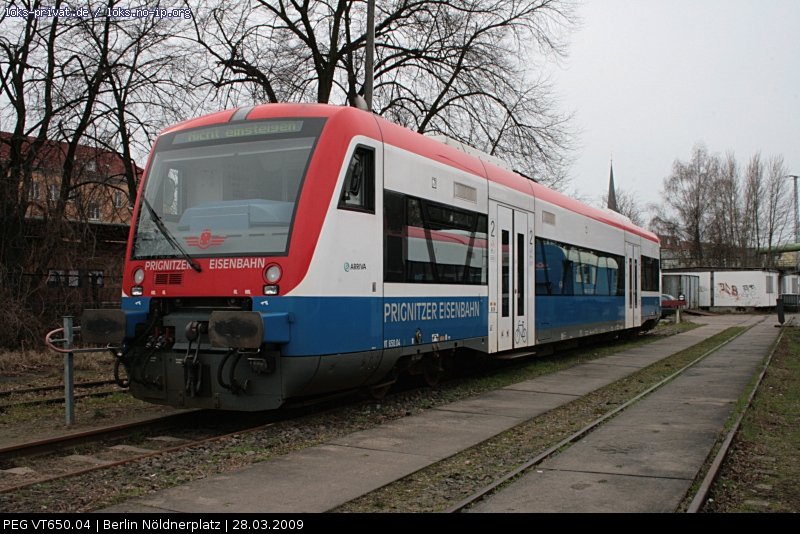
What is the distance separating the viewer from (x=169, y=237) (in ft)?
27.1

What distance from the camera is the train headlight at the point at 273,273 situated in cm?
746

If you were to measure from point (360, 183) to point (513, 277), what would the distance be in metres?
4.85

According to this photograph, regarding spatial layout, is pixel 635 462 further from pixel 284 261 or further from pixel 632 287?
pixel 632 287

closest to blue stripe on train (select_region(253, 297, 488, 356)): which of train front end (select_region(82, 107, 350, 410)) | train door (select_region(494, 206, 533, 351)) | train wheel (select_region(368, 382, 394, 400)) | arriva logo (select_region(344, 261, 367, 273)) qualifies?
train front end (select_region(82, 107, 350, 410))

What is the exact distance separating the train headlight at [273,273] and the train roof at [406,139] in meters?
1.72

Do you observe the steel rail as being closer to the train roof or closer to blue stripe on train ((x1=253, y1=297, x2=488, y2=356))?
blue stripe on train ((x1=253, y1=297, x2=488, y2=356))

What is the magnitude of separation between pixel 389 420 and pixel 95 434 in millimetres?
3152

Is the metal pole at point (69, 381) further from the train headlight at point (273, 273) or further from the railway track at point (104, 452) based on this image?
the train headlight at point (273, 273)

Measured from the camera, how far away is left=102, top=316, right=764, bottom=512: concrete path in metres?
5.31

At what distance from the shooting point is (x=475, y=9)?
2244 centimetres

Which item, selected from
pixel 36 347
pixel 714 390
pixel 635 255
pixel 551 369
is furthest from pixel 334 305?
pixel 635 255

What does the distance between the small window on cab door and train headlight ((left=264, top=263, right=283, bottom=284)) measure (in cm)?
95

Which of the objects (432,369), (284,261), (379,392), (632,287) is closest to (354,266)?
(284,261)

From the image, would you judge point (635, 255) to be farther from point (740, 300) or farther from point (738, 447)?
point (740, 300)
